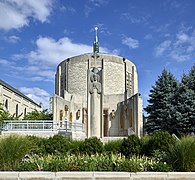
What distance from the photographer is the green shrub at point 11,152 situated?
7.71m

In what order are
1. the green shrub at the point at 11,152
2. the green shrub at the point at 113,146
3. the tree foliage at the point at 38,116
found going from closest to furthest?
the green shrub at the point at 11,152 → the green shrub at the point at 113,146 → the tree foliage at the point at 38,116

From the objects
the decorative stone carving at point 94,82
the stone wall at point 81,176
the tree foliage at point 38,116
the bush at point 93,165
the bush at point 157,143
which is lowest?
the stone wall at point 81,176

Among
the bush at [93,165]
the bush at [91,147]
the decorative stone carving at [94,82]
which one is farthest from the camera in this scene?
the decorative stone carving at [94,82]

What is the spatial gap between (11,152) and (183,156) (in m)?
4.67

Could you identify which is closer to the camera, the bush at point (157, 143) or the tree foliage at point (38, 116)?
the bush at point (157, 143)

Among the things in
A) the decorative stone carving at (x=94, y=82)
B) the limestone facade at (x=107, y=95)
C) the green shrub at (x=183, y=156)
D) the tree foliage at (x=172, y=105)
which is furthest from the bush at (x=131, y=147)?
the tree foliage at (x=172, y=105)

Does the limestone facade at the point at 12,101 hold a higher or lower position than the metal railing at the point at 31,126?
higher

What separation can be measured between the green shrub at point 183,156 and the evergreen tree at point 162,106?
19.8 metres

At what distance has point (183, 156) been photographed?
25.1ft

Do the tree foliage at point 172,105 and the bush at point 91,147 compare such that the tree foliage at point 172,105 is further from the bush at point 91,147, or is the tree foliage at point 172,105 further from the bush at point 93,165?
the bush at point 93,165

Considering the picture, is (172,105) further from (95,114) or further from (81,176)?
(81,176)

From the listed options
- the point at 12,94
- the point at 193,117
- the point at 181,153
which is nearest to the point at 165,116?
the point at 193,117

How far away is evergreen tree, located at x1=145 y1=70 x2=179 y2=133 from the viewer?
2792cm

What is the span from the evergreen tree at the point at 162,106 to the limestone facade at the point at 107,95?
1.30m
